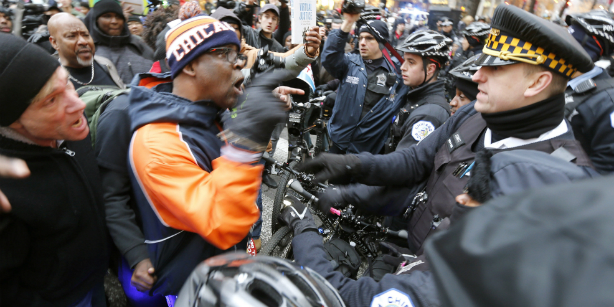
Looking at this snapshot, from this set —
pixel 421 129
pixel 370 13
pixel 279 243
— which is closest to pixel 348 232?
pixel 279 243

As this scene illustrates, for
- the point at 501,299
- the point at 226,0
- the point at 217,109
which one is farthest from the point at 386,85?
the point at 226,0

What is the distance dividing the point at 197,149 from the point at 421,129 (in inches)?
71.8

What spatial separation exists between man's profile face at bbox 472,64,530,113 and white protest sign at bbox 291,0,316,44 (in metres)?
1.74

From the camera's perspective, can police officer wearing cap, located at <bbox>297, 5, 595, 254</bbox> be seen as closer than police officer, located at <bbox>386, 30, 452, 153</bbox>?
Yes

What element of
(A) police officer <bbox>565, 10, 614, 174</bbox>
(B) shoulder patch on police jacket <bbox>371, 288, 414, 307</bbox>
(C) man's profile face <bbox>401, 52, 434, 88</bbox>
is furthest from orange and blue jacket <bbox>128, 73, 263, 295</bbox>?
(A) police officer <bbox>565, 10, 614, 174</bbox>

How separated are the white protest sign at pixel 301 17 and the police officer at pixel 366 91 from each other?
0.90 meters

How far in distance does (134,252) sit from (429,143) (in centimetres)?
177

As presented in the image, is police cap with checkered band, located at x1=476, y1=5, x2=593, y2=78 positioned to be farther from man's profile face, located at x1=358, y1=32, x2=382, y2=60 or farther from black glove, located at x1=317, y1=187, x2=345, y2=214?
man's profile face, located at x1=358, y1=32, x2=382, y2=60

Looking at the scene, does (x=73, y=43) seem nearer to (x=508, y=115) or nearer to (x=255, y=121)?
(x=255, y=121)

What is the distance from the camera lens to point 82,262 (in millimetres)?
1498

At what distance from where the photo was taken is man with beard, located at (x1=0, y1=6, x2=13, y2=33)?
16.6ft

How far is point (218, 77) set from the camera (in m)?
1.65

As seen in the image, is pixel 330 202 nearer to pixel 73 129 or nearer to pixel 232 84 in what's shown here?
pixel 232 84

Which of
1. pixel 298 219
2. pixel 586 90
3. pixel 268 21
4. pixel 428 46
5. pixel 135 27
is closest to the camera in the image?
pixel 298 219
